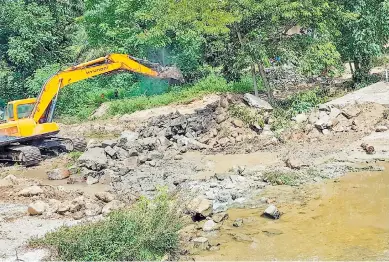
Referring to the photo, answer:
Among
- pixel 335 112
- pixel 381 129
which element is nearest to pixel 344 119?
pixel 335 112

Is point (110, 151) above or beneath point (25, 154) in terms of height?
beneath

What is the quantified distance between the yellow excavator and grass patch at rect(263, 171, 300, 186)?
8.38 metres

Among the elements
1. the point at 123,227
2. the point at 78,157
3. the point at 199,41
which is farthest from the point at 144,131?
the point at 123,227

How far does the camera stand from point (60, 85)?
1842cm

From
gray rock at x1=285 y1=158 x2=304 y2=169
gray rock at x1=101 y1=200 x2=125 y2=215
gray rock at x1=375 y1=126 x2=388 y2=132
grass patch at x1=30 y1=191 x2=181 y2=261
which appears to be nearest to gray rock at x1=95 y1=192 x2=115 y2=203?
gray rock at x1=101 y1=200 x2=125 y2=215

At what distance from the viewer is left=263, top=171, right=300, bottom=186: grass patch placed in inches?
521

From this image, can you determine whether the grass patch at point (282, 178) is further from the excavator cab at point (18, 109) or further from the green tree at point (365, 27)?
the green tree at point (365, 27)

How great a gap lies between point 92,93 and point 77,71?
916 centimetres

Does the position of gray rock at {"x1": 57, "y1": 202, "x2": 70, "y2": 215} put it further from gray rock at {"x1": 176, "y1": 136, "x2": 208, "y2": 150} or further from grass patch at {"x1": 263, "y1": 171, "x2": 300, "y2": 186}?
gray rock at {"x1": 176, "y1": 136, "x2": 208, "y2": 150}

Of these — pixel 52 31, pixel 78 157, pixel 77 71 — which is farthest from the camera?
pixel 52 31

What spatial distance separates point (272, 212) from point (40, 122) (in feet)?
34.3

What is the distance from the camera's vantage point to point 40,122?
706 inches

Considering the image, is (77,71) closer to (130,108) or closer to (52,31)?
(130,108)

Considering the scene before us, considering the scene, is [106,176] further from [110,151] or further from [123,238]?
[123,238]
